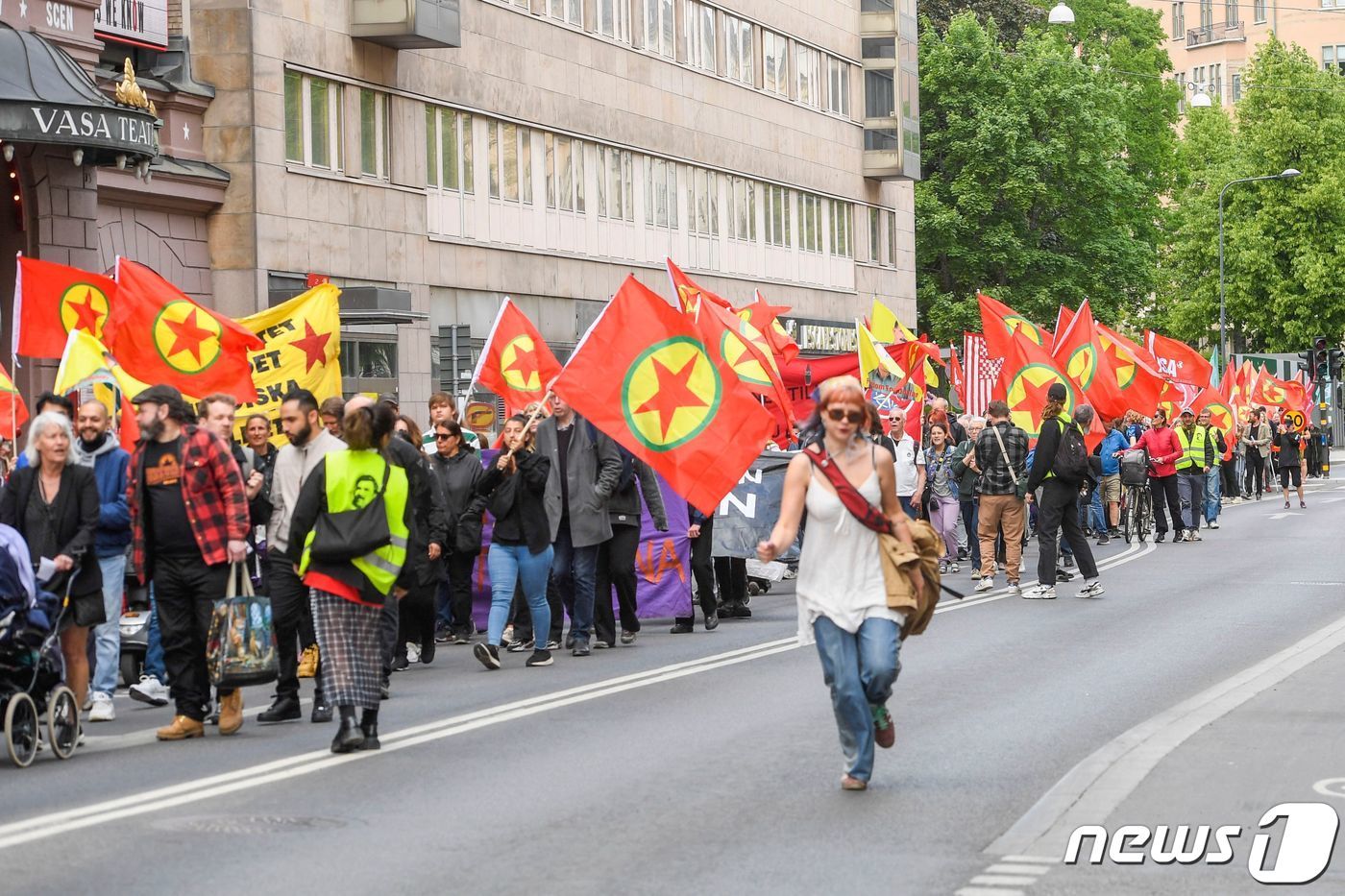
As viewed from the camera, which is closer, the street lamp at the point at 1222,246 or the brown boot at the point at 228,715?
the brown boot at the point at 228,715

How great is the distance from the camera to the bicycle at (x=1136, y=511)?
1185 inches

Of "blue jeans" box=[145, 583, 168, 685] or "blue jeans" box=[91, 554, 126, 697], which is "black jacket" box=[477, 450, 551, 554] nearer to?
"blue jeans" box=[145, 583, 168, 685]

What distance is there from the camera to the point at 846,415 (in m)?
9.25

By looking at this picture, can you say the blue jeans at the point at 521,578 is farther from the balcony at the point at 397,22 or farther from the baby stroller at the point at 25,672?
the balcony at the point at 397,22

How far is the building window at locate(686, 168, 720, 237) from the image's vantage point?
45.0 m

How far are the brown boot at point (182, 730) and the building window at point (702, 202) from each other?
34.0 meters

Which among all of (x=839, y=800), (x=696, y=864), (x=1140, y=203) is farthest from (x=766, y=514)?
(x=1140, y=203)

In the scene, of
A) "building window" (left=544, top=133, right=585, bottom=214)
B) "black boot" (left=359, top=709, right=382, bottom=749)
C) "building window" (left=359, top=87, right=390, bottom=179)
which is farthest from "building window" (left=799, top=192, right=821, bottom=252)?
"black boot" (left=359, top=709, right=382, bottom=749)

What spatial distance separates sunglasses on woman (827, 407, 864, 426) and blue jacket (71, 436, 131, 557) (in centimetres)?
474

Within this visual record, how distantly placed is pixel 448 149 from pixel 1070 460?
18.5 metres

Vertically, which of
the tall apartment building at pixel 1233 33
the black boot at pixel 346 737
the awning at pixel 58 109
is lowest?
the black boot at pixel 346 737

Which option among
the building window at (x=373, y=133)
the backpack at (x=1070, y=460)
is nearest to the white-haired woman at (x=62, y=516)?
the backpack at (x=1070, y=460)

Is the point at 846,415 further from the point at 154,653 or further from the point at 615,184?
the point at 615,184

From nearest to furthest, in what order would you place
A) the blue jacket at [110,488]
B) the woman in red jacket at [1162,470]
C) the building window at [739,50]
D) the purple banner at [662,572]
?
1. the blue jacket at [110,488]
2. the purple banner at [662,572]
3. the woman in red jacket at [1162,470]
4. the building window at [739,50]
